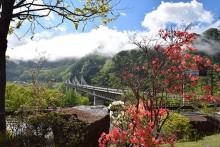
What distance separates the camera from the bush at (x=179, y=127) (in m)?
13.8

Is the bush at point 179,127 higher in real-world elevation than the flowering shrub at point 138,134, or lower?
lower

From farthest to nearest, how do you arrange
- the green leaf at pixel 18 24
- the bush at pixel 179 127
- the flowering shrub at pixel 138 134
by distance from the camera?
the bush at pixel 179 127 < the green leaf at pixel 18 24 < the flowering shrub at pixel 138 134

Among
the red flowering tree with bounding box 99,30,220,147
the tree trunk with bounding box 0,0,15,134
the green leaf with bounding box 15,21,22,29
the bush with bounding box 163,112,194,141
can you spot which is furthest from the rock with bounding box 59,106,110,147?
the bush with bounding box 163,112,194,141

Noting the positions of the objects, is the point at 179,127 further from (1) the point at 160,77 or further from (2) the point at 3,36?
(2) the point at 3,36

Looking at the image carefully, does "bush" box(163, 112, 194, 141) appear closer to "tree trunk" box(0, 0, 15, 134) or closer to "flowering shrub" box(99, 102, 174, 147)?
"flowering shrub" box(99, 102, 174, 147)

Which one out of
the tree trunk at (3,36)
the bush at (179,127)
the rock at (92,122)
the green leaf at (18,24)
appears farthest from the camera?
the bush at (179,127)

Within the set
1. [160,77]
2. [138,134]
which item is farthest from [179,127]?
[138,134]

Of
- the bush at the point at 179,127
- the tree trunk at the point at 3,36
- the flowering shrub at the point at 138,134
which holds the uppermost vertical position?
the tree trunk at the point at 3,36

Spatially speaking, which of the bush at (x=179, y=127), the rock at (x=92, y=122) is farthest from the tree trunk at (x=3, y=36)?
the bush at (x=179, y=127)

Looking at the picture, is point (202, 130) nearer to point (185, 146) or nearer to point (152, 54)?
point (185, 146)

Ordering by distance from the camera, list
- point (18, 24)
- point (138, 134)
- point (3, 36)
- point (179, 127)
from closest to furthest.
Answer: point (138, 134) → point (3, 36) → point (18, 24) → point (179, 127)

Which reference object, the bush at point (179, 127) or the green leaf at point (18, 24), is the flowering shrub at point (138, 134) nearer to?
the bush at point (179, 127)

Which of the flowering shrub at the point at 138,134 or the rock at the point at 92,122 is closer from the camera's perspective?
the flowering shrub at the point at 138,134

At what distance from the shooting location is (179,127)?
45.6ft
